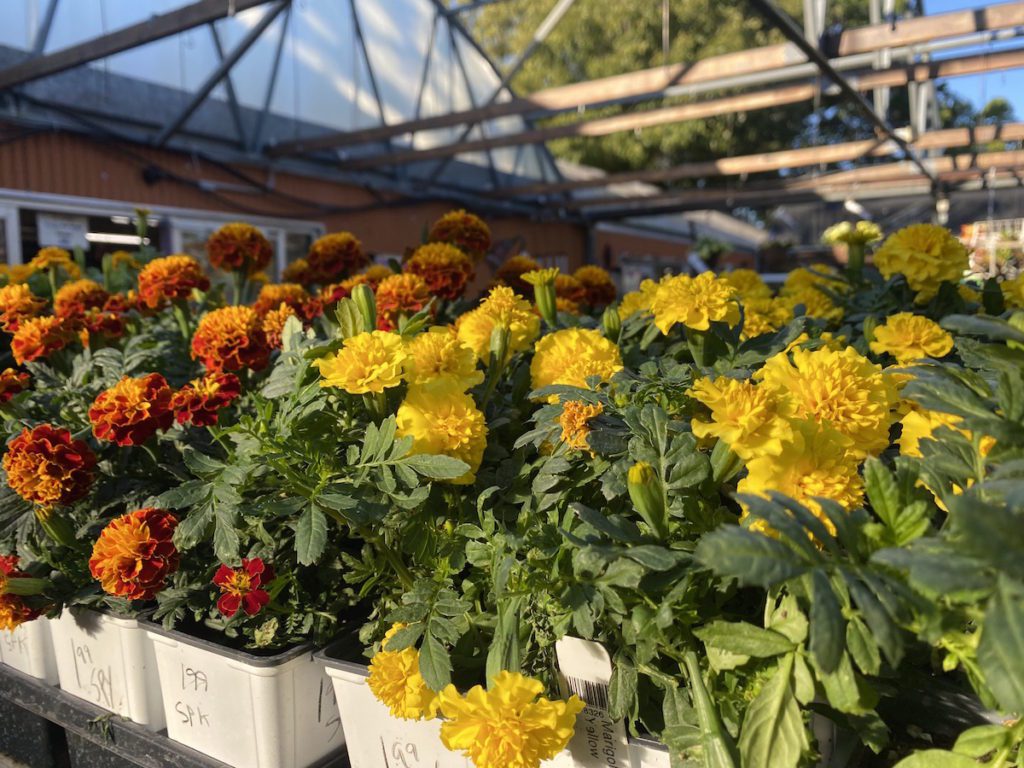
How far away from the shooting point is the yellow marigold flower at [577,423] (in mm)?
739

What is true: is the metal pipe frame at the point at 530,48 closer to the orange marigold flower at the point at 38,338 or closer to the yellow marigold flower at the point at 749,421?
the orange marigold flower at the point at 38,338

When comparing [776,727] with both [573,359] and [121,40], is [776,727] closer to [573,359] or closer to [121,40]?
[573,359]

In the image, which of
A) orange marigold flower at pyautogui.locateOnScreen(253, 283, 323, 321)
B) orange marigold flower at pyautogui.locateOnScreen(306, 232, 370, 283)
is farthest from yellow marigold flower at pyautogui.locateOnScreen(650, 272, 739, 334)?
orange marigold flower at pyautogui.locateOnScreen(306, 232, 370, 283)

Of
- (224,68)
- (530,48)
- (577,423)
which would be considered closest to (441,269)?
(577,423)

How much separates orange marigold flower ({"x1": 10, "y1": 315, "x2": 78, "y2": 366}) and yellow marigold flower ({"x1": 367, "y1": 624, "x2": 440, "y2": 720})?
86cm

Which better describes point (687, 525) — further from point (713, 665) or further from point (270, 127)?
point (270, 127)

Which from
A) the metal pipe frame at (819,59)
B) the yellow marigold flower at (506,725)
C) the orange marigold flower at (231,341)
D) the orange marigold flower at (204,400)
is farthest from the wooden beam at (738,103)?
the yellow marigold flower at (506,725)

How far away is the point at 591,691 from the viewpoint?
750 millimetres

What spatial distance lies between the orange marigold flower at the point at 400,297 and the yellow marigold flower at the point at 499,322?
0.13 meters

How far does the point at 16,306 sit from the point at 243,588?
0.84 meters

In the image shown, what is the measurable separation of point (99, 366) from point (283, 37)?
5.75 meters

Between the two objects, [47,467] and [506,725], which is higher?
[47,467]

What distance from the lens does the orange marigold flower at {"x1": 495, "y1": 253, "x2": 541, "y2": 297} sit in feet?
4.59

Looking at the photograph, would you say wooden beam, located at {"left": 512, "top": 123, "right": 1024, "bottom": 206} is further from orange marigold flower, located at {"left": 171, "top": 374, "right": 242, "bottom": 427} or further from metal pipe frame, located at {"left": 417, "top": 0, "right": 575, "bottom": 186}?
orange marigold flower, located at {"left": 171, "top": 374, "right": 242, "bottom": 427}
